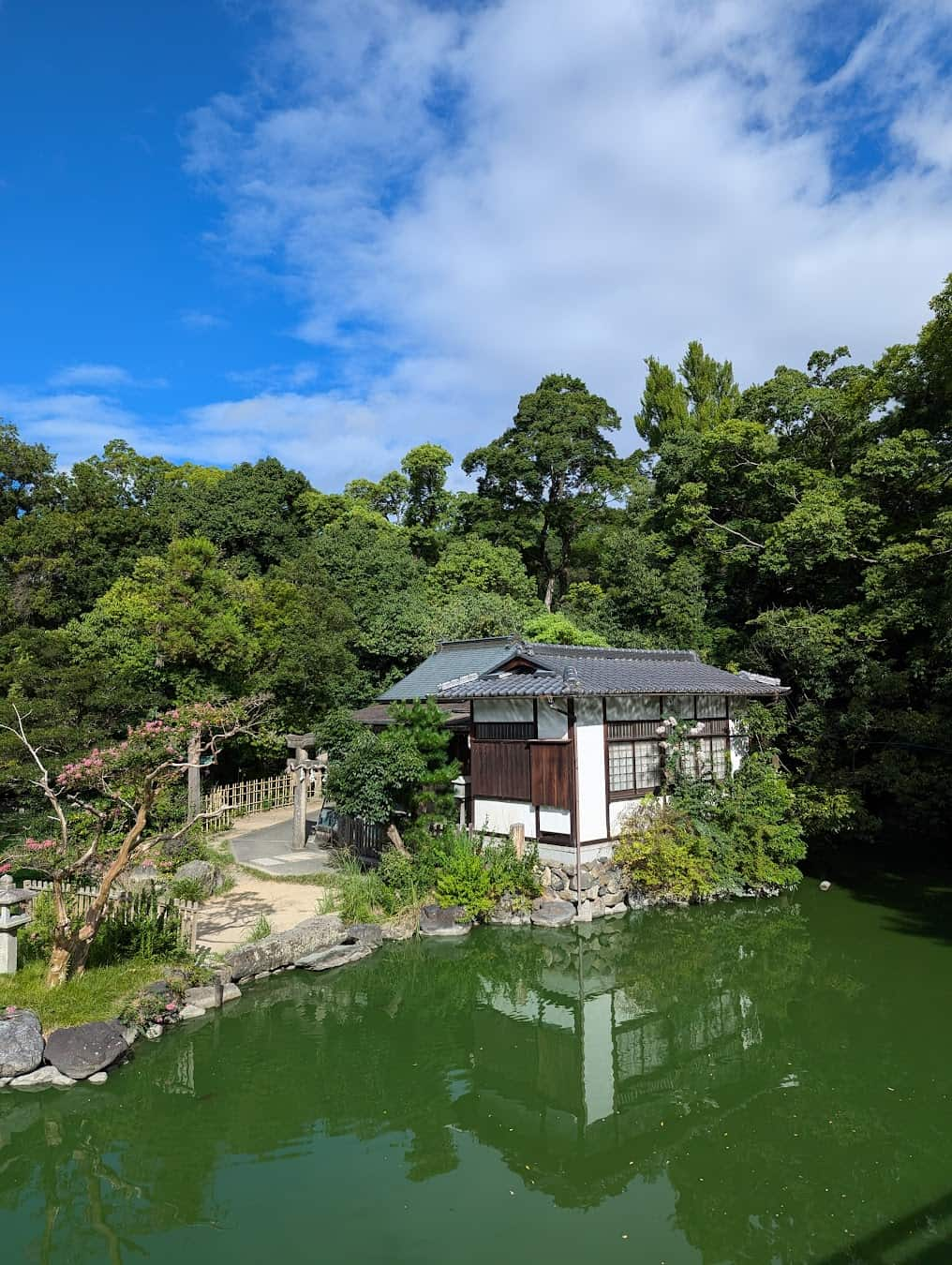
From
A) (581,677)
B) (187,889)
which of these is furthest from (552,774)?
(187,889)

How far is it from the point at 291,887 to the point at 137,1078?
5318 mm

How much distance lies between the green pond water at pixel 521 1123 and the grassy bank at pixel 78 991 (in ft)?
2.25

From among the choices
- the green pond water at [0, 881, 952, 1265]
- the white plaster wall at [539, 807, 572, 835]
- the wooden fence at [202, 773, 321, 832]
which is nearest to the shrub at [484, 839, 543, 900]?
the white plaster wall at [539, 807, 572, 835]

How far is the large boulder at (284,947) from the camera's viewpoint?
9.16m

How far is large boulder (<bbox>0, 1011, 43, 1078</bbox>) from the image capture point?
683 cm

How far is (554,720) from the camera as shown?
12.5 m

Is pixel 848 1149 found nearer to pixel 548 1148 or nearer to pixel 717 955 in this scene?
pixel 548 1148

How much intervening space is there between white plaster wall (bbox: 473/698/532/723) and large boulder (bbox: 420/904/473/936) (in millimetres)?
3403

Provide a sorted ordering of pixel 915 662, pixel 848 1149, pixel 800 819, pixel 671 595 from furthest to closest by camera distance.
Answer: pixel 671 595
pixel 915 662
pixel 800 819
pixel 848 1149

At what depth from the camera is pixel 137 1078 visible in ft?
23.2

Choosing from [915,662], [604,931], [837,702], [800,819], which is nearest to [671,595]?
[837,702]

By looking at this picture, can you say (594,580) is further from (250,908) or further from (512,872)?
(250,908)

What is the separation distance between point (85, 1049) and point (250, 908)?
439 centimetres

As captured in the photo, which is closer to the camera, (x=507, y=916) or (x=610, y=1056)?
(x=610, y=1056)
